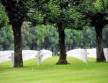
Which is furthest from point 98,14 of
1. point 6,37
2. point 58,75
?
point 6,37

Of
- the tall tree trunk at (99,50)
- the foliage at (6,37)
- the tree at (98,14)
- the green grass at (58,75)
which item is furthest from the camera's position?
the foliage at (6,37)

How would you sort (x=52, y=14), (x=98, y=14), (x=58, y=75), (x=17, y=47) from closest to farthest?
(x=58, y=75)
(x=52, y=14)
(x=17, y=47)
(x=98, y=14)

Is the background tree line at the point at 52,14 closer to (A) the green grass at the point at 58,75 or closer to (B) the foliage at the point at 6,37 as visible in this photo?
(A) the green grass at the point at 58,75

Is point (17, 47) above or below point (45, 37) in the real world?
above

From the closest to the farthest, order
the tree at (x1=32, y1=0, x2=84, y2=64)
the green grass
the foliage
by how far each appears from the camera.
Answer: the green grass
the tree at (x1=32, y1=0, x2=84, y2=64)
the foliage

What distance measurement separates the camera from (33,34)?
8138 centimetres

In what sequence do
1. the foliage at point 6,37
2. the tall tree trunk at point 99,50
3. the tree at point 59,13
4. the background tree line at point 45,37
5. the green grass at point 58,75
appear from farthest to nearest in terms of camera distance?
the background tree line at point 45,37 → the foliage at point 6,37 → the tall tree trunk at point 99,50 → the tree at point 59,13 → the green grass at point 58,75

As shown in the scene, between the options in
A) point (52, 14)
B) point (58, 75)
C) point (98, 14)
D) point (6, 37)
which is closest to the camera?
point (58, 75)

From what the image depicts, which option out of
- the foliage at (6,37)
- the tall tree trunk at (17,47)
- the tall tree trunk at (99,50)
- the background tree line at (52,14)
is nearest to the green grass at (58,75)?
the background tree line at (52,14)

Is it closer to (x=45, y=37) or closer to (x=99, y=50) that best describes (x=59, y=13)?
(x=99, y=50)

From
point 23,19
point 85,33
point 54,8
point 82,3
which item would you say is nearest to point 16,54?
point 23,19

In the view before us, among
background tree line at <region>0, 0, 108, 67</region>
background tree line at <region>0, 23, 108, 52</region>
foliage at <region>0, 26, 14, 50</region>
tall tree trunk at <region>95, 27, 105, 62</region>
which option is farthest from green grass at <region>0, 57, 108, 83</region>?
foliage at <region>0, 26, 14, 50</region>

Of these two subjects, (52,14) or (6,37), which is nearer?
(52,14)

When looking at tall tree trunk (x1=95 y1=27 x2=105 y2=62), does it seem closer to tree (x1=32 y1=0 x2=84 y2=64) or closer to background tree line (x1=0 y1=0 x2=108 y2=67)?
background tree line (x1=0 y1=0 x2=108 y2=67)
